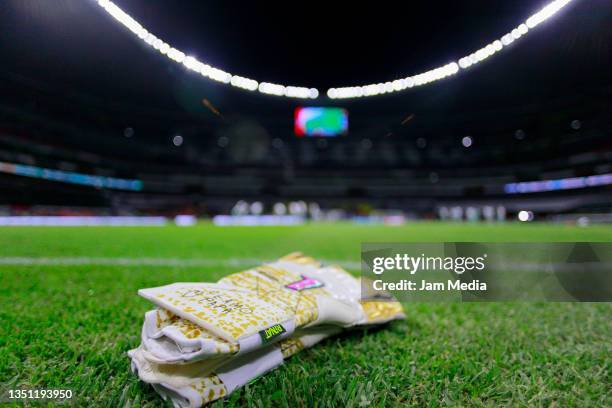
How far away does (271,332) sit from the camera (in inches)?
25.7

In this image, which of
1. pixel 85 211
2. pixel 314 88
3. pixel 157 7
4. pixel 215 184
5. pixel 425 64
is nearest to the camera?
pixel 157 7

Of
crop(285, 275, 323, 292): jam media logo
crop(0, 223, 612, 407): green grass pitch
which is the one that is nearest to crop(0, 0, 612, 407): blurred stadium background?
crop(0, 223, 612, 407): green grass pitch

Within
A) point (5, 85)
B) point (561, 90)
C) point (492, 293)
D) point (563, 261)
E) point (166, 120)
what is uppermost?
point (166, 120)

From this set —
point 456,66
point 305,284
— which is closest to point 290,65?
point 456,66

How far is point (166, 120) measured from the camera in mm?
4934

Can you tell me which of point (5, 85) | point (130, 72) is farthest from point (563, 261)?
point (130, 72)

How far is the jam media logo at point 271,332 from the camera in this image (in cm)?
63

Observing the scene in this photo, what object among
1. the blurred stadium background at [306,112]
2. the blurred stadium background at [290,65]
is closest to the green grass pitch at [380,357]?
the blurred stadium background at [306,112]

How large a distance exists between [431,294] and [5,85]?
203 cm

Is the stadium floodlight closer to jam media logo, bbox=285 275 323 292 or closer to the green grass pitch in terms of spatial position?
the green grass pitch

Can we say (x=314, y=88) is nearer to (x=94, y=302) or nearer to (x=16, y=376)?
(x=94, y=302)

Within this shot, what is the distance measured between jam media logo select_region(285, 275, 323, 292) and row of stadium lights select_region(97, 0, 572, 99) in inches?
56.8
